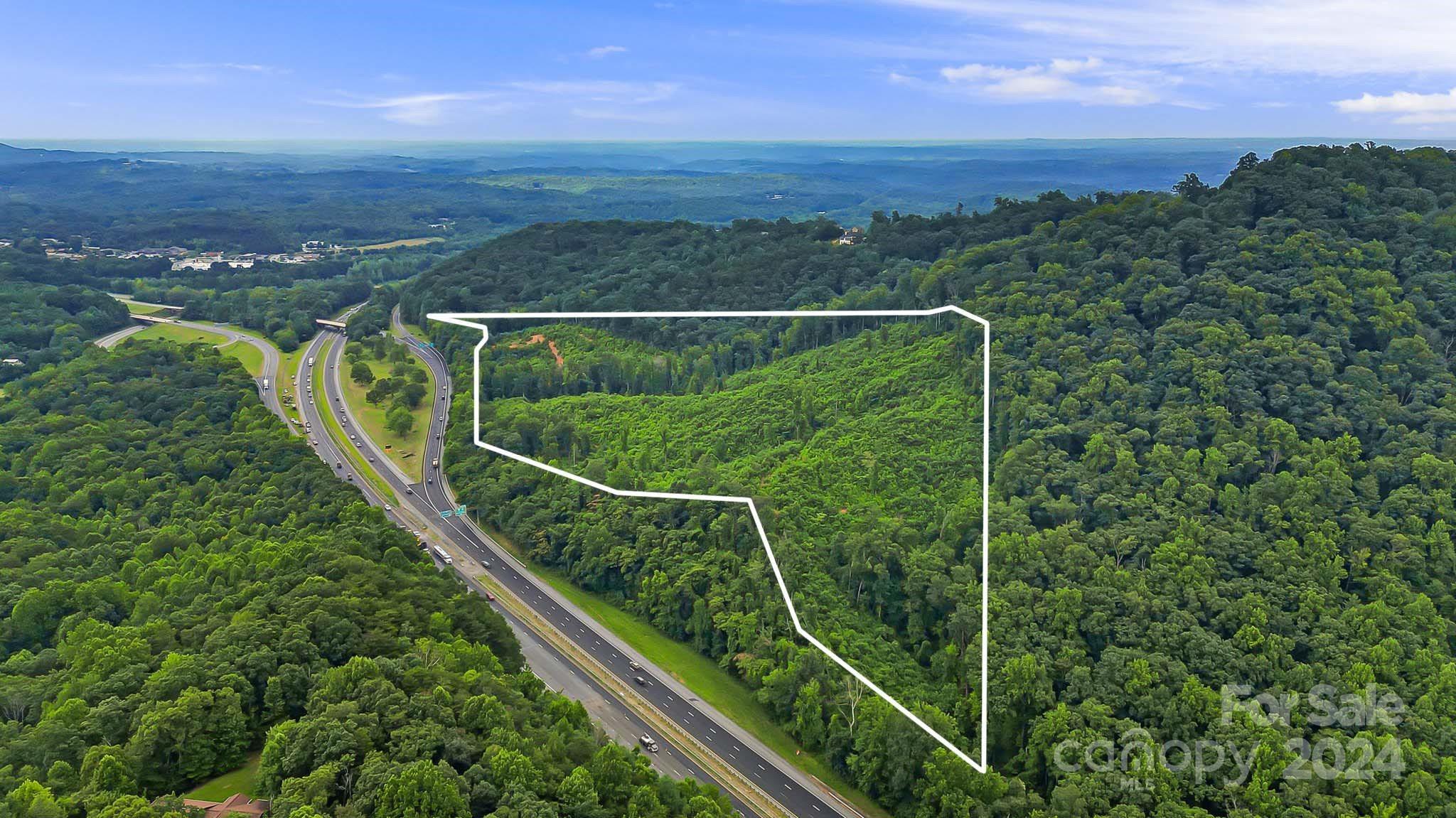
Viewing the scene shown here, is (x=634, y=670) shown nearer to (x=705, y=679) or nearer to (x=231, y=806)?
(x=705, y=679)

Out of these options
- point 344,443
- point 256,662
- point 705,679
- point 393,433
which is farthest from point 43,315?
point 705,679

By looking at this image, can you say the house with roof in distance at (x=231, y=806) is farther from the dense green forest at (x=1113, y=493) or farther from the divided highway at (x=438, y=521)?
the divided highway at (x=438, y=521)

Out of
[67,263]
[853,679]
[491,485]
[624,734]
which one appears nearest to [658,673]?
[624,734]

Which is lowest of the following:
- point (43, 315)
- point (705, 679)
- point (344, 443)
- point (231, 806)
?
point (705, 679)

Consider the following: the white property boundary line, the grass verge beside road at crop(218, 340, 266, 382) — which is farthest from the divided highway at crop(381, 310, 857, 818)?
the grass verge beside road at crop(218, 340, 266, 382)

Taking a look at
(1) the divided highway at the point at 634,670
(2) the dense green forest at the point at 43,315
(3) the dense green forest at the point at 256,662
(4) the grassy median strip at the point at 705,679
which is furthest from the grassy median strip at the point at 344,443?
(2) the dense green forest at the point at 43,315

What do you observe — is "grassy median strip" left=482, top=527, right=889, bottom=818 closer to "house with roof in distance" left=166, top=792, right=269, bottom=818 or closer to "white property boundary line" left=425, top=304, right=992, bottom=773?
"house with roof in distance" left=166, top=792, right=269, bottom=818

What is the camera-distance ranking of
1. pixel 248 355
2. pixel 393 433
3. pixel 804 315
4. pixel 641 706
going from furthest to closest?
pixel 248 355
pixel 393 433
pixel 641 706
pixel 804 315
